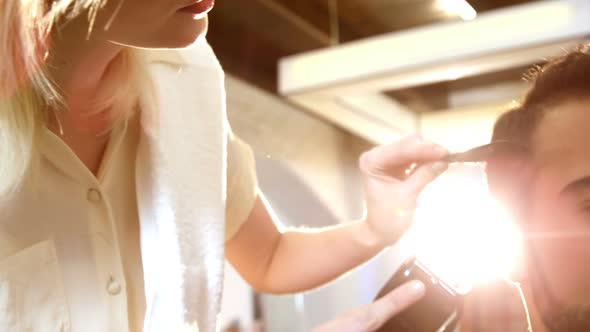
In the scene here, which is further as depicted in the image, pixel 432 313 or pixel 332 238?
pixel 332 238

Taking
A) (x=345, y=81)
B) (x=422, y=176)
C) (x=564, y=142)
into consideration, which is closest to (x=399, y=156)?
(x=422, y=176)

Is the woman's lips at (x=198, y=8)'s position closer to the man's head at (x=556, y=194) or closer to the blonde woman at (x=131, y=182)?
the blonde woman at (x=131, y=182)

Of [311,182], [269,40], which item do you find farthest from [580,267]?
[311,182]

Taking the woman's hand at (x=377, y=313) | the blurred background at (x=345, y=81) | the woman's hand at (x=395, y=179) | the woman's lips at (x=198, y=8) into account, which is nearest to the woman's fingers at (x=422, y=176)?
the woman's hand at (x=395, y=179)

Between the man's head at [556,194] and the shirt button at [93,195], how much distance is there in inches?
11.9

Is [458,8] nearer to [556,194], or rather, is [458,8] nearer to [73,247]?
[556,194]

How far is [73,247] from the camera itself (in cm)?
55

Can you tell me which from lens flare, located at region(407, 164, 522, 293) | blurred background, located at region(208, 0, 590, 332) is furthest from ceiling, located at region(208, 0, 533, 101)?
lens flare, located at region(407, 164, 522, 293)

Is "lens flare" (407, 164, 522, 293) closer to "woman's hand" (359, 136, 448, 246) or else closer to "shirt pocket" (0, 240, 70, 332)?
"woman's hand" (359, 136, 448, 246)

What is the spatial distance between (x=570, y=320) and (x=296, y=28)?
126 cm

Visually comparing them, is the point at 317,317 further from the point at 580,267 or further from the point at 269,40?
the point at 580,267

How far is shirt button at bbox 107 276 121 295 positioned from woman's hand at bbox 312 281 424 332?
158mm

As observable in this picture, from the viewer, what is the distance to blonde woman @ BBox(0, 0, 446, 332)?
Result: 492 mm

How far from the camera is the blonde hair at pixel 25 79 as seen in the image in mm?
469
